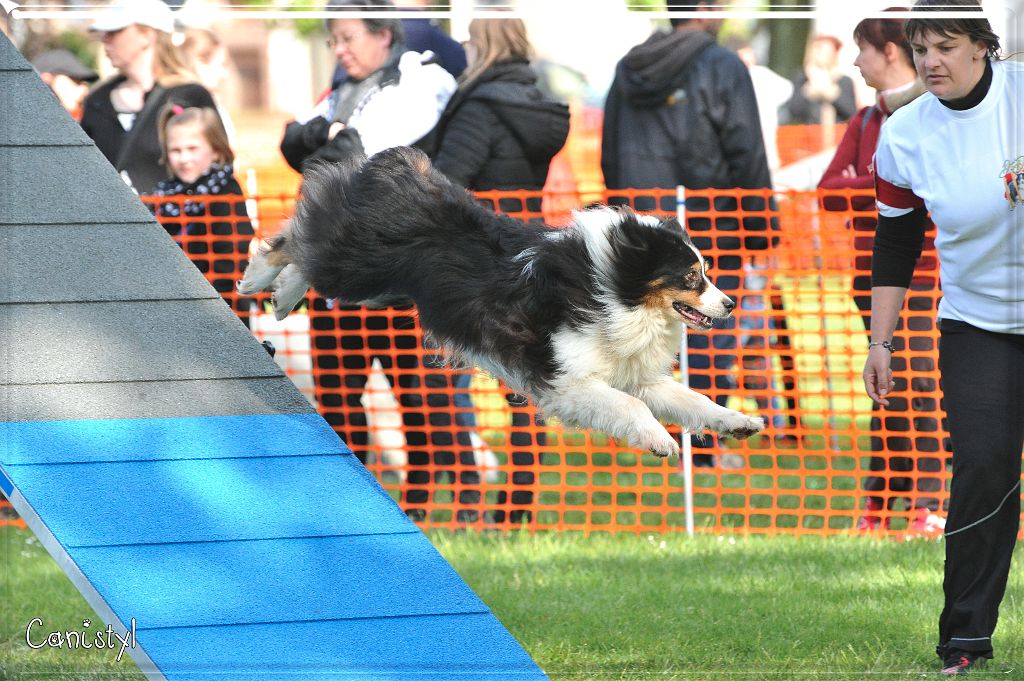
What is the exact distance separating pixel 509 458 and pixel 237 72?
93.8ft

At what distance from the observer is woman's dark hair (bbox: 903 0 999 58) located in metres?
3.13

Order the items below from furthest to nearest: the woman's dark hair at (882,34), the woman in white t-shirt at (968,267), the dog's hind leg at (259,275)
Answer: the woman's dark hair at (882,34), the dog's hind leg at (259,275), the woman in white t-shirt at (968,267)

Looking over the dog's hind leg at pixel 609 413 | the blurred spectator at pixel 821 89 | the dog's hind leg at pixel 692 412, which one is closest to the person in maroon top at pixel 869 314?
the dog's hind leg at pixel 692 412

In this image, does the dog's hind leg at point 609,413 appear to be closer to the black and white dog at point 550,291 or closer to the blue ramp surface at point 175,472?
the black and white dog at point 550,291

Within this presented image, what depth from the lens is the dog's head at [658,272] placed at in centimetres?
304

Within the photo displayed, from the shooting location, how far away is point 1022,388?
3.38 metres

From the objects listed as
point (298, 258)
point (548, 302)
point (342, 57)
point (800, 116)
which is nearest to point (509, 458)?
point (342, 57)

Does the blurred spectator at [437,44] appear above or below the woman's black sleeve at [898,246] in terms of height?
above

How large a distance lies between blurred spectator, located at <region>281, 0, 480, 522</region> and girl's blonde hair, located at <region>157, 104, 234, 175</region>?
0.52 m

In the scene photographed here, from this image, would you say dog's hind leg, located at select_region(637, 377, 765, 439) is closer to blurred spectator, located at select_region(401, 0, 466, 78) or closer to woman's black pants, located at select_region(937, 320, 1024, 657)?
woman's black pants, located at select_region(937, 320, 1024, 657)

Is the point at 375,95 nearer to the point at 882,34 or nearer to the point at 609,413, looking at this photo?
the point at 882,34

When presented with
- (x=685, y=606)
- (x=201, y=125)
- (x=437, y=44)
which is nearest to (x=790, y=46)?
(x=437, y=44)

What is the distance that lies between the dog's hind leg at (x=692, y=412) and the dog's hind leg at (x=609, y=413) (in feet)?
0.47

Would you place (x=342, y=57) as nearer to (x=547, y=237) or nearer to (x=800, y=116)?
(x=547, y=237)
